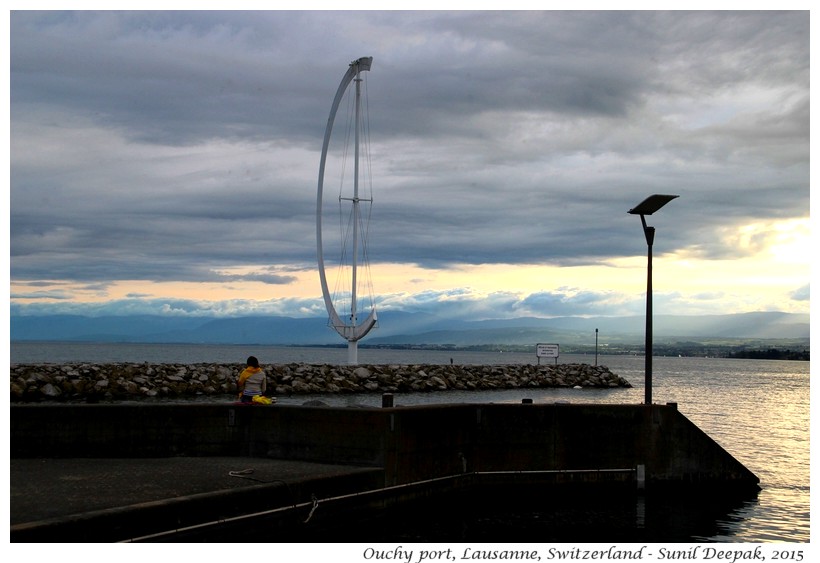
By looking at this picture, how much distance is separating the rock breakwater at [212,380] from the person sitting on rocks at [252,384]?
1135 inches

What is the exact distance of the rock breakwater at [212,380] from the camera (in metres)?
45.2

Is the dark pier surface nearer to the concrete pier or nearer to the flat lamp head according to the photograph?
the concrete pier

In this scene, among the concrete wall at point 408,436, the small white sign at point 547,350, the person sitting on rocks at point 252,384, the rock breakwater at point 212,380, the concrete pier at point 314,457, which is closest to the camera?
the concrete pier at point 314,457

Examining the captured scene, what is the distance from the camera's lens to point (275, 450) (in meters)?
15.0

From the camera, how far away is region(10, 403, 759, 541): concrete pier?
1115cm

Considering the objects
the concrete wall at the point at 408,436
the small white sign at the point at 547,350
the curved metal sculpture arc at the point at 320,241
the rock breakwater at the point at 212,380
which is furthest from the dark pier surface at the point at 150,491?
the small white sign at the point at 547,350

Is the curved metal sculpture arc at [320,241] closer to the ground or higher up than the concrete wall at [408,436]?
higher up

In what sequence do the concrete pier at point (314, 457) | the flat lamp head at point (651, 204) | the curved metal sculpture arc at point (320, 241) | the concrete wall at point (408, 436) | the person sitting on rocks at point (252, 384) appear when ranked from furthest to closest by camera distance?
the curved metal sculpture arc at point (320, 241)
the flat lamp head at point (651, 204)
the person sitting on rocks at point (252, 384)
the concrete wall at point (408, 436)
the concrete pier at point (314, 457)

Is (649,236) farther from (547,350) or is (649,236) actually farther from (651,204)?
(547,350)

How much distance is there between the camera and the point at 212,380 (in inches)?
1983

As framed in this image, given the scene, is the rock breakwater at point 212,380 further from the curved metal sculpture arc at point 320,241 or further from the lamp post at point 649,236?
the lamp post at point 649,236

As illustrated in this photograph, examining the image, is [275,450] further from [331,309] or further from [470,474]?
[331,309]

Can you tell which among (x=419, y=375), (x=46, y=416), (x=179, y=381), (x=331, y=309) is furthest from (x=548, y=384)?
(x=46, y=416)

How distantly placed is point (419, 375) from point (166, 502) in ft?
158
